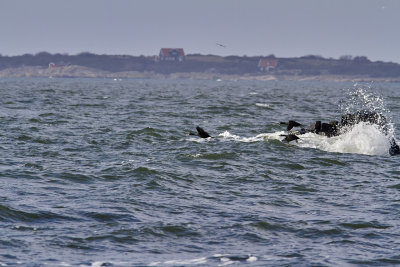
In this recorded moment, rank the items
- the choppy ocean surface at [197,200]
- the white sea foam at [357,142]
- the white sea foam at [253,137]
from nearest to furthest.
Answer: the choppy ocean surface at [197,200]
the white sea foam at [357,142]
the white sea foam at [253,137]

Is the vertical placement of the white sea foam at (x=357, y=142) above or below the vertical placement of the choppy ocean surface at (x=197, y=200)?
above

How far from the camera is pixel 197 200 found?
51.1 feet

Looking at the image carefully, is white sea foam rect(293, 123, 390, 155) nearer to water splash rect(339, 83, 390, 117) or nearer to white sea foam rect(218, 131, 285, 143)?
white sea foam rect(218, 131, 285, 143)

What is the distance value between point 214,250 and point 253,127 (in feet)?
76.9

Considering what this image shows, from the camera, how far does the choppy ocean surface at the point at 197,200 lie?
11.4 metres

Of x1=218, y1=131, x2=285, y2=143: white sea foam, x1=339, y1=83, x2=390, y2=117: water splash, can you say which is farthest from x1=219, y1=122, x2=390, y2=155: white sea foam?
x1=339, y1=83, x2=390, y2=117: water splash

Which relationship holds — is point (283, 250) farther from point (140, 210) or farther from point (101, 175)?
point (101, 175)

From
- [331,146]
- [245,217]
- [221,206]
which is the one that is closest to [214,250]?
[245,217]

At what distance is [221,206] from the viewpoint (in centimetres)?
1488

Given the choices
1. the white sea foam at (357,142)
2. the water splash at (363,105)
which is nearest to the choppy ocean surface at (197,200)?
the white sea foam at (357,142)

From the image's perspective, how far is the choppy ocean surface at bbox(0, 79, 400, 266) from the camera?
1140cm

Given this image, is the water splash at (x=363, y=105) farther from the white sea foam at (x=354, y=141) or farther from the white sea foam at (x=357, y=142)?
the white sea foam at (x=357, y=142)

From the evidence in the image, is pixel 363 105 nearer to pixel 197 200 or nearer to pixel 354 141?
pixel 354 141

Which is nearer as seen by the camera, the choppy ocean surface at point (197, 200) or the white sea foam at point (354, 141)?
the choppy ocean surface at point (197, 200)
